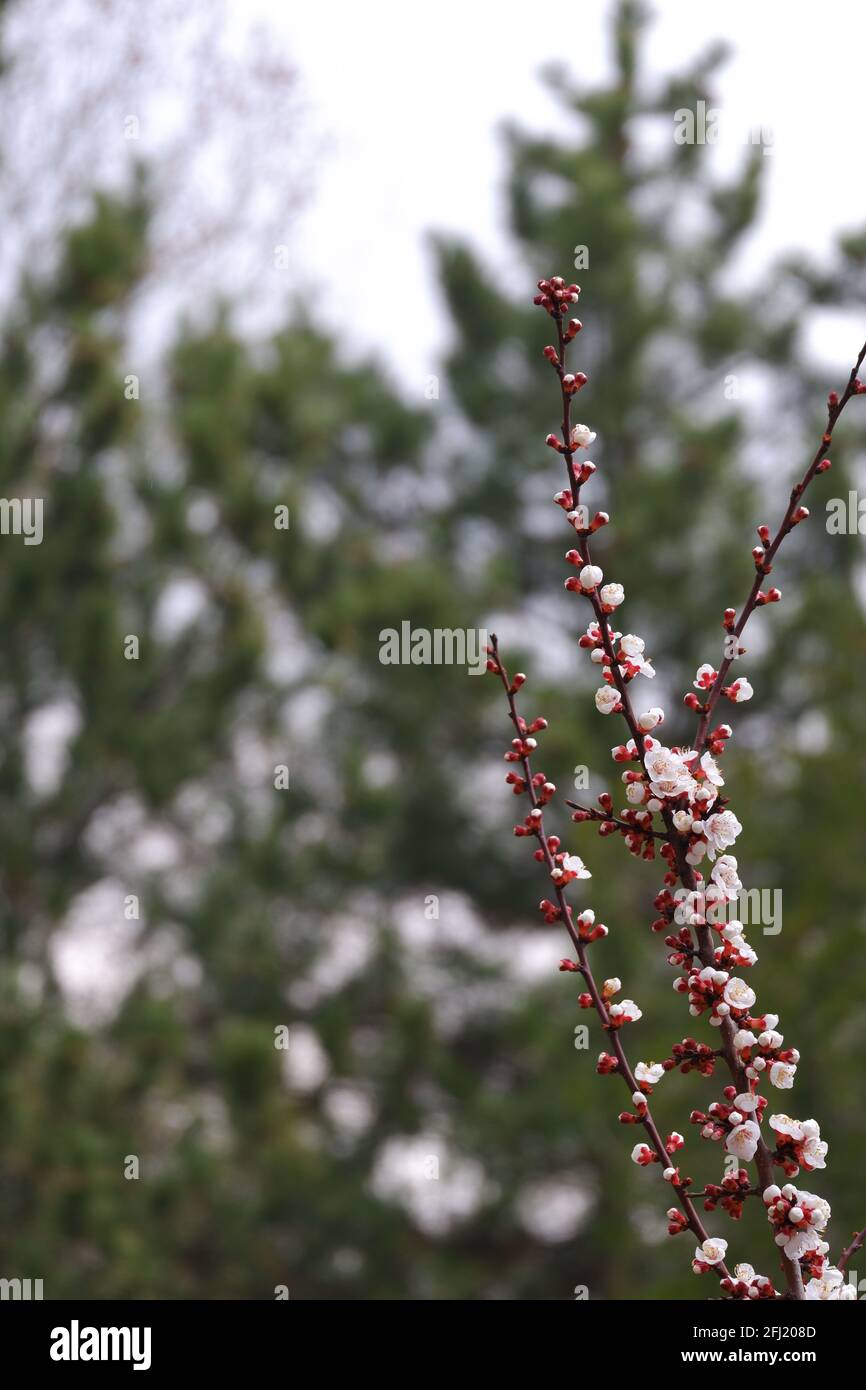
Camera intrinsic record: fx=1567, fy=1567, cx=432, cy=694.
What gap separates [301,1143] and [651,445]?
4670 millimetres

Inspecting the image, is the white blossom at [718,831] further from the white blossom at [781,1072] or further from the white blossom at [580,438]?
the white blossom at [580,438]

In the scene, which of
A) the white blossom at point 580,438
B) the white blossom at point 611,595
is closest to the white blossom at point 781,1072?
the white blossom at point 611,595

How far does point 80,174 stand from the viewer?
27.2 feet

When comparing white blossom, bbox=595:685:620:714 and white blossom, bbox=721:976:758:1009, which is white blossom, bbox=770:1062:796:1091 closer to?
white blossom, bbox=721:976:758:1009

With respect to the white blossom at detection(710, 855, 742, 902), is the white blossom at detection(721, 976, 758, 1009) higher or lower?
lower

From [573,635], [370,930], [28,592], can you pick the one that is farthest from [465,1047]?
[28,592]

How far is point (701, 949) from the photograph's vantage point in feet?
4.50

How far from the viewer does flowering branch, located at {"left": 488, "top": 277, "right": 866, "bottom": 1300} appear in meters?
1.33

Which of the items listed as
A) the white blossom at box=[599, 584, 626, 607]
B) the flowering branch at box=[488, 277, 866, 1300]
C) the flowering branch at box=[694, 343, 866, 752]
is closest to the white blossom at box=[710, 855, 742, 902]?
the flowering branch at box=[488, 277, 866, 1300]

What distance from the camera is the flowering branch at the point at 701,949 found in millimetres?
1327

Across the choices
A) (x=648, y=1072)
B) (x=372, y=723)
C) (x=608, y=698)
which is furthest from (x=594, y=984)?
(x=372, y=723)

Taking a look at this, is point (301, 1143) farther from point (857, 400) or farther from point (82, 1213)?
point (857, 400)
